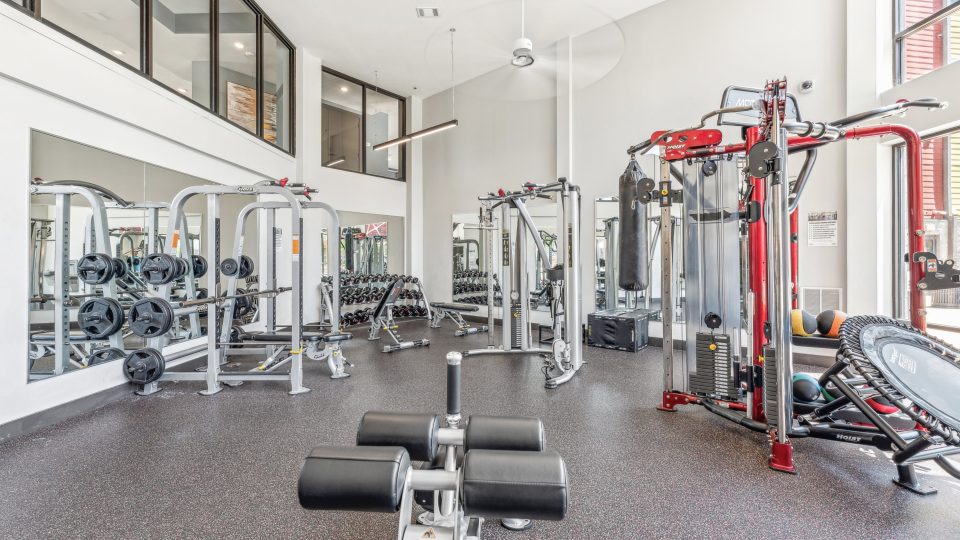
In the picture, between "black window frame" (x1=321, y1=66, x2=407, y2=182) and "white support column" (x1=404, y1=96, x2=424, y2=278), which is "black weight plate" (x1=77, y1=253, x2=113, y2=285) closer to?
"black window frame" (x1=321, y1=66, x2=407, y2=182)

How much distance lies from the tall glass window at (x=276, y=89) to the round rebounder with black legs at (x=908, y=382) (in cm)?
637

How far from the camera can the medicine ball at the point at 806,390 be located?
8.27ft

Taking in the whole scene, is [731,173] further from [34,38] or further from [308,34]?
[308,34]

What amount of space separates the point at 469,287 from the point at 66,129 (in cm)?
551

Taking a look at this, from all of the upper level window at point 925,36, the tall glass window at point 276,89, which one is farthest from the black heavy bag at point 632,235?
the tall glass window at point 276,89

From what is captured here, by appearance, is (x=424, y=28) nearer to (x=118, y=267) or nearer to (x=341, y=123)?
(x=341, y=123)

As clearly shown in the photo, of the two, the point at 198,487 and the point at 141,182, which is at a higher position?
the point at 141,182

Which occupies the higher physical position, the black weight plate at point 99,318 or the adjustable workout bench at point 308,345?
the black weight plate at point 99,318

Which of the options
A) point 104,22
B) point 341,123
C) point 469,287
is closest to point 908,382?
point 104,22

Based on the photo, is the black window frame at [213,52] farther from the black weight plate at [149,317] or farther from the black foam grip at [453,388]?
the black foam grip at [453,388]

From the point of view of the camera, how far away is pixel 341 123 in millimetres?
7359

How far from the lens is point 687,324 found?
2928 mm

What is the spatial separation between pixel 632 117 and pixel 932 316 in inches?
144

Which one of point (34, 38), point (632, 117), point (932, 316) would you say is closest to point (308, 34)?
point (34, 38)
